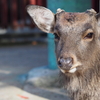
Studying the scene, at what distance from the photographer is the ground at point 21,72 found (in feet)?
21.3

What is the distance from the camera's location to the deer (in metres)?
3.94

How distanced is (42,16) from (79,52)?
0.98m

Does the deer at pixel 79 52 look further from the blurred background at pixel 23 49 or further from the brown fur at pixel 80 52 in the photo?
the blurred background at pixel 23 49

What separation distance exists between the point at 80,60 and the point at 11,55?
693cm

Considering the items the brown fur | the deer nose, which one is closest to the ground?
the brown fur

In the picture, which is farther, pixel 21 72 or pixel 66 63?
pixel 21 72

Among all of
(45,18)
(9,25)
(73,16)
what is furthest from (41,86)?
(9,25)

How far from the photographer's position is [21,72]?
8352 millimetres

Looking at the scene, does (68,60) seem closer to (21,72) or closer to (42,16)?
(42,16)

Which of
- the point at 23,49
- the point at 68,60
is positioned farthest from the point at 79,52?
the point at 23,49

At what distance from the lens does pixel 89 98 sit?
4.33m

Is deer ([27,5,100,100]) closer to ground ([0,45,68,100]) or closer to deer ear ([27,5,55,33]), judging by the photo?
deer ear ([27,5,55,33])

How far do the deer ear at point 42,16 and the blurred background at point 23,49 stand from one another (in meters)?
2.06

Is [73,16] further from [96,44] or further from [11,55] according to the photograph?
[11,55]
